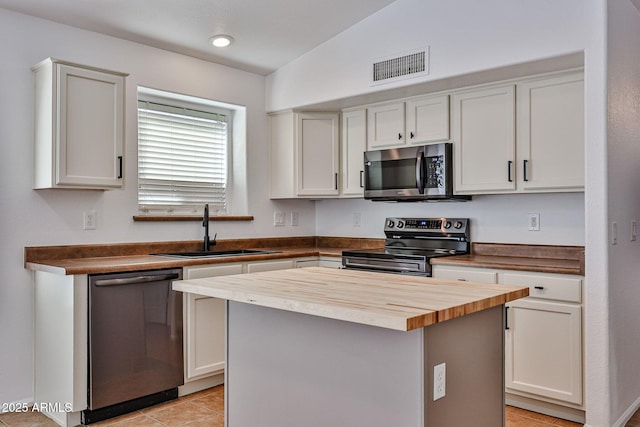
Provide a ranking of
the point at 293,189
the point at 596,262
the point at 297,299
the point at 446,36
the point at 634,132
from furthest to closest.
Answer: the point at 293,189 → the point at 446,36 → the point at 634,132 → the point at 596,262 → the point at 297,299

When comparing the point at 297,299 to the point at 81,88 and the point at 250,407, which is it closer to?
the point at 250,407

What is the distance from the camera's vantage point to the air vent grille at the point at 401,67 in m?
3.48

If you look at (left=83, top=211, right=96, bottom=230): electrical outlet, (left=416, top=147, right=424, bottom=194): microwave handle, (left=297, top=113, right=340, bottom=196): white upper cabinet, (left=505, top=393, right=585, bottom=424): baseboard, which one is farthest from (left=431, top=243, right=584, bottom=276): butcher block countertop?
(left=83, top=211, right=96, bottom=230): electrical outlet

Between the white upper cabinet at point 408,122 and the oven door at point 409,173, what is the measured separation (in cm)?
7

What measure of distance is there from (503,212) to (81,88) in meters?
2.91

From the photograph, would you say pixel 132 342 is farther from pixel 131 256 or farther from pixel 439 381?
pixel 439 381

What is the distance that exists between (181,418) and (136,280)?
0.85m

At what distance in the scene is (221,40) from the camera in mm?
3742

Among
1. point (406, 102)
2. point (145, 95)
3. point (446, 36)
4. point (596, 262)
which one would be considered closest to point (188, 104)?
point (145, 95)

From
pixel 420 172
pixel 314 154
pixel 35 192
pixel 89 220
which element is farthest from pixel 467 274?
pixel 35 192

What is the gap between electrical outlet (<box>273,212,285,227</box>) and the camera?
15.3 feet

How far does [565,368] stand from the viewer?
2906mm

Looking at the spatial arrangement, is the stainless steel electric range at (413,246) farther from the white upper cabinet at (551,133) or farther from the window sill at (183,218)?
the window sill at (183,218)

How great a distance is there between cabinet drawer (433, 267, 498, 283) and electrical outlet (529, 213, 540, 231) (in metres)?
0.61
